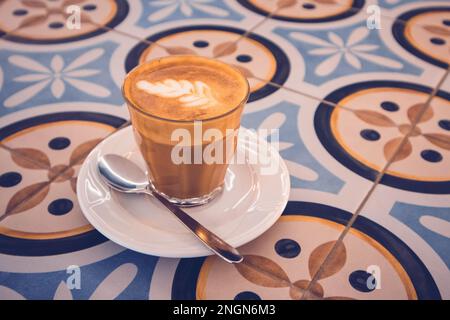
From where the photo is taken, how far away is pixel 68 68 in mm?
819

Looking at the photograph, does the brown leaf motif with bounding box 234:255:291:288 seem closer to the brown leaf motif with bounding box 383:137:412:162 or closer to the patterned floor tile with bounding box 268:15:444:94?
the brown leaf motif with bounding box 383:137:412:162

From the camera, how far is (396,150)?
666mm

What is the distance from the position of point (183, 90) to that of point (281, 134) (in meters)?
0.21

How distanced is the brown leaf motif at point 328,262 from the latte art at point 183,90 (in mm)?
208

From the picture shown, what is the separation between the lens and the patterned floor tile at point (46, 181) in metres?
0.52

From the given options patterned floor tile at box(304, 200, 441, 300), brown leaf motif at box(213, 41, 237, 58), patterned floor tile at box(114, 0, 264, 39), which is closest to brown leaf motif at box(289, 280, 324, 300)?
patterned floor tile at box(304, 200, 441, 300)

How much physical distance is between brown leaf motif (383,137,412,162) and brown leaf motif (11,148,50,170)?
0.48 m

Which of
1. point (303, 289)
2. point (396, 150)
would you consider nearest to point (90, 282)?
point (303, 289)

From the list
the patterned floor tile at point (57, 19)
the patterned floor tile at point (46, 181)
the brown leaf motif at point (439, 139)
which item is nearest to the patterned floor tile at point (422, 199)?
the brown leaf motif at point (439, 139)

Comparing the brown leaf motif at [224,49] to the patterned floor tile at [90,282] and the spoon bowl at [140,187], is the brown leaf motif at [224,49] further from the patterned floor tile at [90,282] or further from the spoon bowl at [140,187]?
the patterned floor tile at [90,282]

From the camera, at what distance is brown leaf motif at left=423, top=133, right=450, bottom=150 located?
2.23 feet

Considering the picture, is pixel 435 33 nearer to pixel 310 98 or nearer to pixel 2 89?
pixel 310 98
